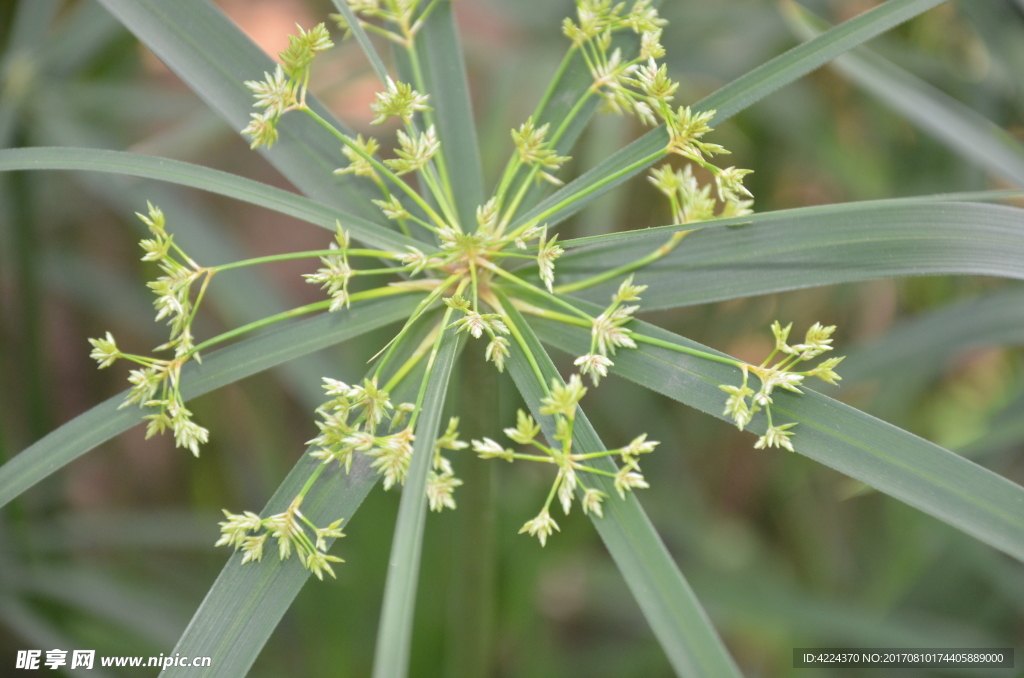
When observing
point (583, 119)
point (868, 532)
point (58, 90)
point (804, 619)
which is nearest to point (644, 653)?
point (804, 619)

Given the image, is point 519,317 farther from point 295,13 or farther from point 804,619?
point 295,13

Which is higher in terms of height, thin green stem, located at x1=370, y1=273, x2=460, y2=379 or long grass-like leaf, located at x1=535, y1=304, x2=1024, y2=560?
thin green stem, located at x1=370, y1=273, x2=460, y2=379

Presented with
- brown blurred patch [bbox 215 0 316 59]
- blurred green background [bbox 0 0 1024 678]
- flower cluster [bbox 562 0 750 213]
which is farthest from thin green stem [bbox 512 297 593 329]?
brown blurred patch [bbox 215 0 316 59]

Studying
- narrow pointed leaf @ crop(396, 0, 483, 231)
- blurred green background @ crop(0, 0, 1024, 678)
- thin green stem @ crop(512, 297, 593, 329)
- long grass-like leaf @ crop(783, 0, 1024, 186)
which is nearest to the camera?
thin green stem @ crop(512, 297, 593, 329)

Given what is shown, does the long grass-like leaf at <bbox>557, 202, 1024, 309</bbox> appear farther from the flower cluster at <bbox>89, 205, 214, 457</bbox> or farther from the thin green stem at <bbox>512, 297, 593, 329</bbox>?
the flower cluster at <bbox>89, 205, 214, 457</bbox>

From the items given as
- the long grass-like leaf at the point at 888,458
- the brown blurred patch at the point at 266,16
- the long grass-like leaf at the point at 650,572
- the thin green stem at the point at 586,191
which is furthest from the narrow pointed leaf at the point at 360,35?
the brown blurred patch at the point at 266,16

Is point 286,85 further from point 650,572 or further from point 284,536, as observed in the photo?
point 650,572

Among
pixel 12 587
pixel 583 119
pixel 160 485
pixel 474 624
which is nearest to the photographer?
pixel 583 119
